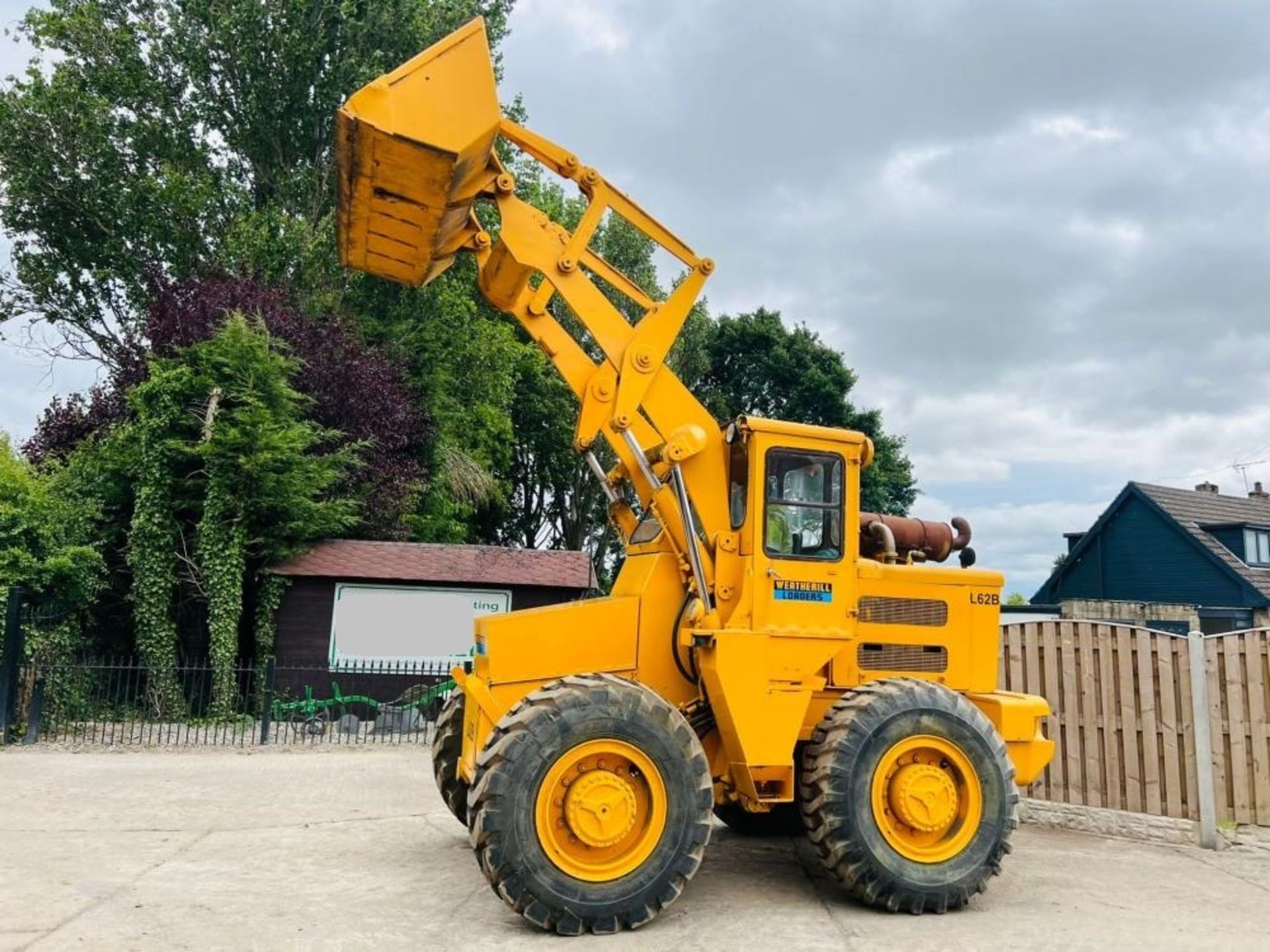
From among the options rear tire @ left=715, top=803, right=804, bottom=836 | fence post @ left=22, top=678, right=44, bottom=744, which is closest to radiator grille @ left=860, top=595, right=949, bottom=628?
rear tire @ left=715, top=803, right=804, bottom=836

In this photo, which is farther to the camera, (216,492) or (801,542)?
(216,492)

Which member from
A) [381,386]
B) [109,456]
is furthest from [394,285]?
[109,456]

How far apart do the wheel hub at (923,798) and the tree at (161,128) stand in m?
19.6

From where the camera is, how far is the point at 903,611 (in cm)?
634

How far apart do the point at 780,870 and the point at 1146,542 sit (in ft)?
92.0

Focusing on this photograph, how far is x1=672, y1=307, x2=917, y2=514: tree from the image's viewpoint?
1272 inches

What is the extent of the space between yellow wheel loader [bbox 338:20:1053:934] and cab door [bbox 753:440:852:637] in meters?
0.02

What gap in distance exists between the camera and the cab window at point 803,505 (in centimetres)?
597

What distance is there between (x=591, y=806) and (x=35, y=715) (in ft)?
35.1

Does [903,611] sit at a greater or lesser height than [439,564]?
lesser

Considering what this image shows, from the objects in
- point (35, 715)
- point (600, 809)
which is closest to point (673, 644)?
point (600, 809)

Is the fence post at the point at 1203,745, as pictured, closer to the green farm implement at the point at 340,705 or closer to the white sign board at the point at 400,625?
the green farm implement at the point at 340,705

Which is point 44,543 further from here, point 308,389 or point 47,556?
point 308,389

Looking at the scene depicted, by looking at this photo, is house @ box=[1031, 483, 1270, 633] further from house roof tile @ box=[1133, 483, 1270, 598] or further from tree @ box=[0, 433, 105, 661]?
tree @ box=[0, 433, 105, 661]
